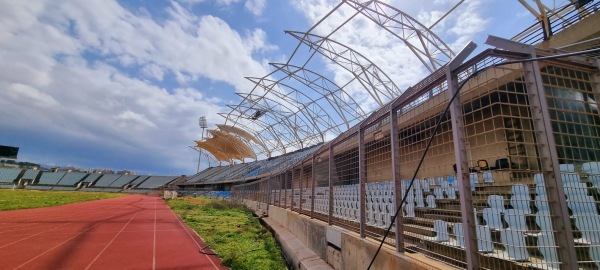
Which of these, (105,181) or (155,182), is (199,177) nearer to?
(155,182)

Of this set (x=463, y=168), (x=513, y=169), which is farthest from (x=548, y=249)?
(x=463, y=168)

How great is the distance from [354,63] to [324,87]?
628cm

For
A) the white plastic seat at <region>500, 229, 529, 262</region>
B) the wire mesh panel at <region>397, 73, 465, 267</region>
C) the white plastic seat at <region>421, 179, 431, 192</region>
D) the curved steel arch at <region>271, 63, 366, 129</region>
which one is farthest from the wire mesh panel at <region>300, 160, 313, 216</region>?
the curved steel arch at <region>271, 63, 366, 129</region>

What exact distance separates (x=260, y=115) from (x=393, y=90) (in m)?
22.1

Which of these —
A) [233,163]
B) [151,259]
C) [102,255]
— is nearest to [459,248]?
[151,259]

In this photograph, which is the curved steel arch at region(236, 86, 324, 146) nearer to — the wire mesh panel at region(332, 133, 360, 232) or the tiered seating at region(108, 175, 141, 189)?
the wire mesh panel at region(332, 133, 360, 232)

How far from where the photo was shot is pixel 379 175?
455 cm

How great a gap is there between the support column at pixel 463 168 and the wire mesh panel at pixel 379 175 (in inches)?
51.0

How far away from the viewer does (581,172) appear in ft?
9.28

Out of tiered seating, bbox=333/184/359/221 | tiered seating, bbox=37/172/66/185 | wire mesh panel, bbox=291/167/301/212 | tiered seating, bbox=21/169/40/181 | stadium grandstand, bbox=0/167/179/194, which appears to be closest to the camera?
tiered seating, bbox=333/184/359/221

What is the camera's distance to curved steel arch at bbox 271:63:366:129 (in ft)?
91.6

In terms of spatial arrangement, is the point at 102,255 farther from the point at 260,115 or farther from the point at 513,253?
the point at 260,115

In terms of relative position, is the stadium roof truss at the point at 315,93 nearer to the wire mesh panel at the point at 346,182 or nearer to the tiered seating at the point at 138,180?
the wire mesh panel at the point at 346,182

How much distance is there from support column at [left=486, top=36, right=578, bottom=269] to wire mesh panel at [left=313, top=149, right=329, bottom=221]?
4.43 metres
